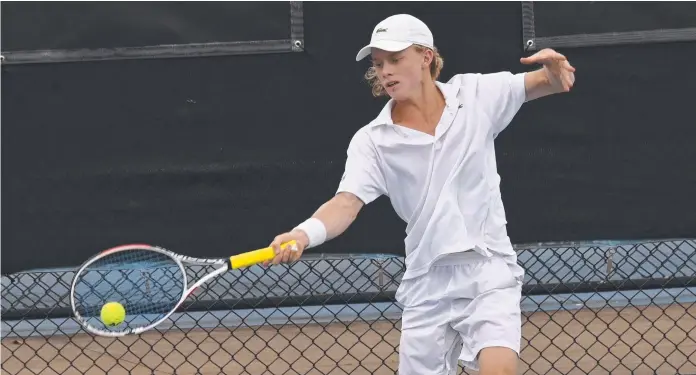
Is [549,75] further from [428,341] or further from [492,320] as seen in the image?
[428,341]

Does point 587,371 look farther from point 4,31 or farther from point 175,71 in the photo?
point 4,31

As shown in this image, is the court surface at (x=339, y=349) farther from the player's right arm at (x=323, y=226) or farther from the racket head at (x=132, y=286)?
the player's right arm at (x=323, y=226)

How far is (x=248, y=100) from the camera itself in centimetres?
570

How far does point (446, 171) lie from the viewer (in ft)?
12.1

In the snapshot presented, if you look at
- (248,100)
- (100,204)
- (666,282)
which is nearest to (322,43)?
(248,100)

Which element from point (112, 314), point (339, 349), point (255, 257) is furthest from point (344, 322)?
point (255, 257)

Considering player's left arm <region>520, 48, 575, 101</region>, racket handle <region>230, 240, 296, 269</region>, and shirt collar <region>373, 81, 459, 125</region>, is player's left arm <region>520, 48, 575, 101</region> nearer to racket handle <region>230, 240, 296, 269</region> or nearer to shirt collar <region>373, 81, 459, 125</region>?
shirt collar <region>373, 81, 459, 125</region>

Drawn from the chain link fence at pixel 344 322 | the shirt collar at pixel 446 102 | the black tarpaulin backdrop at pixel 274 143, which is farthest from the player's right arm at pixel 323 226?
the black tarpaulin backdrop at pixel 274 143

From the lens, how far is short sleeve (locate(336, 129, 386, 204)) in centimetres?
371

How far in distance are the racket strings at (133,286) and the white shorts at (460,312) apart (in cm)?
86

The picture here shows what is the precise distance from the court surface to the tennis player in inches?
72.5

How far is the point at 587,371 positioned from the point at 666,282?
577 mm

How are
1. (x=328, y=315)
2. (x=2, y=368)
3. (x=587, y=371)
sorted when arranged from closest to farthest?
(x=587, y=371)
(x=2, y=368)
(x=328, y=315)

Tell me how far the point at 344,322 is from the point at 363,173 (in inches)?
105
